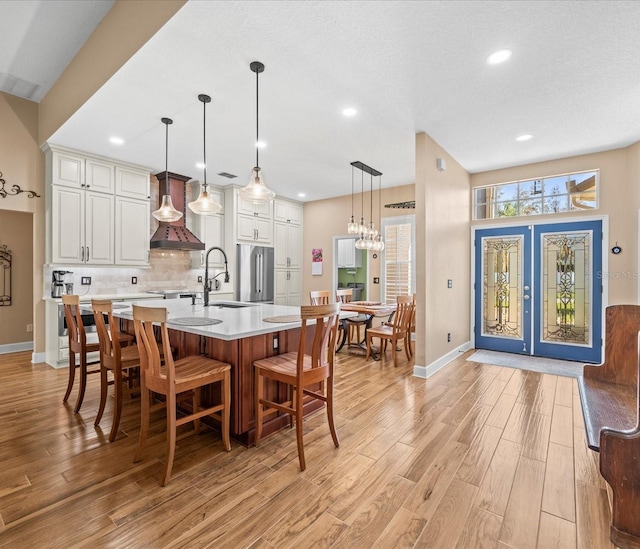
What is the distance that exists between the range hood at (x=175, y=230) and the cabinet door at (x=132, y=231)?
0.18m

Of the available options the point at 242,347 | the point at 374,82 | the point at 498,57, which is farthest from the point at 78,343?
the point at 498,57

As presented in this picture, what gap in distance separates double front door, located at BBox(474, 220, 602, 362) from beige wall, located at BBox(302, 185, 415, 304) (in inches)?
70.5

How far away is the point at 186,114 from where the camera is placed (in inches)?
136

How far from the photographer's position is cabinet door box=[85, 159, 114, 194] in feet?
15.1

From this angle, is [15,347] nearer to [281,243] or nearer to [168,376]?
[281,243]

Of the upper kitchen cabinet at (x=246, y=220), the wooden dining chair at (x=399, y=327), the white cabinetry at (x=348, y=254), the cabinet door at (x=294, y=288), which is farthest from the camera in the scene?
the cabinet door at (x=294, y=288)

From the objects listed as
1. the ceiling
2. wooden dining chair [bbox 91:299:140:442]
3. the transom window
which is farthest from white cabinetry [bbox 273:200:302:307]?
wooden dining chair [bbox 91:299:140:442]

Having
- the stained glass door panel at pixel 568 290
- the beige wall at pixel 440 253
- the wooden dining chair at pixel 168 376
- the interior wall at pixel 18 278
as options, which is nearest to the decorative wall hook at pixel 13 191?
the interior wall at pixel 18 278

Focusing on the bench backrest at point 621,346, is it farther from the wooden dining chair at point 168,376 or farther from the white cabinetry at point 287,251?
the white cabinetry at point 287,251

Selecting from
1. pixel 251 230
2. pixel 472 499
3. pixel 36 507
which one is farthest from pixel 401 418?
pixel 251 230

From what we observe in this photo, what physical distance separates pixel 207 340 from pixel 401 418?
175cm

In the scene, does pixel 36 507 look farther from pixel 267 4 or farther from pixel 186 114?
pixel 186 114

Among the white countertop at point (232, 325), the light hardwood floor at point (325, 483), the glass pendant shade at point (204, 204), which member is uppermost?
the glass pendant shade at point (204, 204)

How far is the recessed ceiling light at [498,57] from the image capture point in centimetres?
247
